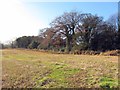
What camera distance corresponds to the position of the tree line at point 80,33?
26.5 meters

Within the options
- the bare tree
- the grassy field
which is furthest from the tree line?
the grassy field

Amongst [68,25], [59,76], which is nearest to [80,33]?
[68,25]

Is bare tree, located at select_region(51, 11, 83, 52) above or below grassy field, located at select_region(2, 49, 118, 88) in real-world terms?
above

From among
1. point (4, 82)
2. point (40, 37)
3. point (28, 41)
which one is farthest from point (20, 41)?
point (4, 82)

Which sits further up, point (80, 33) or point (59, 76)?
point (80, 33)

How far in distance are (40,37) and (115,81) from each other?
19.7 metres

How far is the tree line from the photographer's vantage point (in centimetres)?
2653

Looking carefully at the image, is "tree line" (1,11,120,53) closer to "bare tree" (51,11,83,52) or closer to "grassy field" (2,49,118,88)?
"bare tree" (51,11,83,52)

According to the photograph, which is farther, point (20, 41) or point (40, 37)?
point (20, 41)

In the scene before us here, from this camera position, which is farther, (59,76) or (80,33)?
(80,33)

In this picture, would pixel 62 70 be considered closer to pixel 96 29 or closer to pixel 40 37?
pixel 96 29

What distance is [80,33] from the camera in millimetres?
27016

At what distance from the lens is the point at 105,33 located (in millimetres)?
27062

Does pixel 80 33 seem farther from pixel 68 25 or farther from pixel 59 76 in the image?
pixel 59 76
